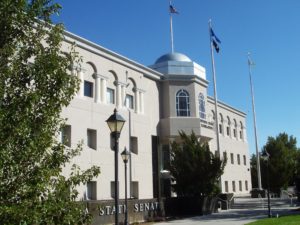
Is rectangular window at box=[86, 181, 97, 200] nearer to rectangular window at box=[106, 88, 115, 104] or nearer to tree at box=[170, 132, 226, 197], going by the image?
tree at box=[170, 132, 226, 197]

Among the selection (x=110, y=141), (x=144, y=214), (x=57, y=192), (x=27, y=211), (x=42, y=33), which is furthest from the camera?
(x=110, y=141)

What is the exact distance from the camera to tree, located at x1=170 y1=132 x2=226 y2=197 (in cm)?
3088

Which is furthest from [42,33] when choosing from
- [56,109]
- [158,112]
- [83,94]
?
[158,112]

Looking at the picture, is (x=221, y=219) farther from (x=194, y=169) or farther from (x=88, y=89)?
(x=88, y=89)

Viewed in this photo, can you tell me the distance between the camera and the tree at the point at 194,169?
30875 millimetres

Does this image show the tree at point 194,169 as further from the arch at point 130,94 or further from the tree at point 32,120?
the tree at point 32,120

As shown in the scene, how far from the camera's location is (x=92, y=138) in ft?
97.2

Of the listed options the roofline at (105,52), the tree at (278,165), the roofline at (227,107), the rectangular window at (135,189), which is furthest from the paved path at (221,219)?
the tree at (278,165)

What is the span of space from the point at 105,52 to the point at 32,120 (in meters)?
23.8

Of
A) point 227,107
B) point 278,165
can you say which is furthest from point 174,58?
point 278,165

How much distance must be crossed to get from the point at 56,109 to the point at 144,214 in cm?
2077

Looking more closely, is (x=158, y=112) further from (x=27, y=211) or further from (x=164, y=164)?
(x=27, y=211)

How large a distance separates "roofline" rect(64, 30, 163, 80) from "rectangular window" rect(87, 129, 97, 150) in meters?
5.63

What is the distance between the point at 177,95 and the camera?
37938 mm
